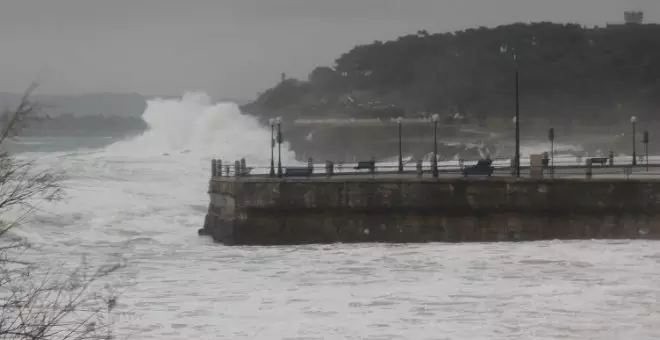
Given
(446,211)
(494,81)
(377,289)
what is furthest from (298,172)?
(494,81)

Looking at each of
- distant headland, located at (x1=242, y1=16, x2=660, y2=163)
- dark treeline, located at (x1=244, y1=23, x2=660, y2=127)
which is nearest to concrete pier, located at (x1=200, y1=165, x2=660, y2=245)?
distant headland, located at (x1=242, y1=16, x2=660, y2=163)

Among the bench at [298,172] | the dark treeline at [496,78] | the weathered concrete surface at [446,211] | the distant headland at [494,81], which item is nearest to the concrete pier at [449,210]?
the weathered concrete surface at [446,211]

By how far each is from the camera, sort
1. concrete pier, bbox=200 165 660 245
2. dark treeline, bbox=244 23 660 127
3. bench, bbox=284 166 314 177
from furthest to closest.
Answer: dark treeline, bbox=244 23 660 127 < bench, bbox=284 166 314 177 < concrete pier, bbox=200 165 660 245

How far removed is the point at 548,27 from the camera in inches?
5404

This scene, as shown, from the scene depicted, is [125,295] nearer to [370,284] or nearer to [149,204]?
[370,284]

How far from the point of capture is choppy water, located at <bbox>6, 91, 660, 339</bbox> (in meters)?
17.4

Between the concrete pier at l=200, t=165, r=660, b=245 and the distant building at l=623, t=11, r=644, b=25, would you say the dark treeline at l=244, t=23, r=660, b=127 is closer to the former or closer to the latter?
the distant building at l=623, t=11, r=644, b=25

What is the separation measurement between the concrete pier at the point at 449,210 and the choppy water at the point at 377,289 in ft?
1.91

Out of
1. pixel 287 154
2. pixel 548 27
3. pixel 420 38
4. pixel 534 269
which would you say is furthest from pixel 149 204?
pixel 420 38

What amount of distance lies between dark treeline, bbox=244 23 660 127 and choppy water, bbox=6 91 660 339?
243ft

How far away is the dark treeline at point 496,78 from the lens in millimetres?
111062

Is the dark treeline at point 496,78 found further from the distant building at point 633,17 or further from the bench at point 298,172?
the bench at point 298,172

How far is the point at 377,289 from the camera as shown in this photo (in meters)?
21.2

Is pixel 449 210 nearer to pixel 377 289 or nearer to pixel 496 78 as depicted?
pixel 377 289
